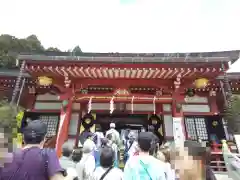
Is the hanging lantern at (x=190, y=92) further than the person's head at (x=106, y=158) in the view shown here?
Yes

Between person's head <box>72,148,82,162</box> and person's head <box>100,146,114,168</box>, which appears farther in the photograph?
person's head <box>72,148,82,162</box>

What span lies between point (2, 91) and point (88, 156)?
7514 millimetres

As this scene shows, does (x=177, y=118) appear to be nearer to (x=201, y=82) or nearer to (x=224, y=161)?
(x=201, y=82)

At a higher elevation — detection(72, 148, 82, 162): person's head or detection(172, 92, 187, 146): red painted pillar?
detection(172, 92, 187, 146): red painted pillar

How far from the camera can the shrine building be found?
7664 millimetres

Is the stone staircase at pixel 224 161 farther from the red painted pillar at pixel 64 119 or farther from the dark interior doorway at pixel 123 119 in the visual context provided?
the red painted pillar at pixel 64 119

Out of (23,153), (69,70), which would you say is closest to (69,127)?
(69,70)

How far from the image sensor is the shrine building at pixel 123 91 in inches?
302

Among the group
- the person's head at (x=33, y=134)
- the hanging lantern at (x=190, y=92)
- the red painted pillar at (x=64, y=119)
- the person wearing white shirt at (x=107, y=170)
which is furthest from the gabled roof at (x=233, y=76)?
the person's head at (x=33, y=134)

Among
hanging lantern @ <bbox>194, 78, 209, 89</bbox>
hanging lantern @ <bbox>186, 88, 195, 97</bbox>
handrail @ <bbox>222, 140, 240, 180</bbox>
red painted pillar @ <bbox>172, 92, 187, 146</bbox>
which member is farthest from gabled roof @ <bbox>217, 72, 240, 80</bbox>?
handrail @ <bbox>222, 140, 240, 180</bbox>

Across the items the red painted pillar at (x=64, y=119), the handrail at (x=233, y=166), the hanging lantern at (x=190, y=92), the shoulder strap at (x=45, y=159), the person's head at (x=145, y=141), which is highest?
the hanging lantern at (x=190, y=92)

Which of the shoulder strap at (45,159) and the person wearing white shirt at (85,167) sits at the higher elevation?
the shoulder strap at (45,159)

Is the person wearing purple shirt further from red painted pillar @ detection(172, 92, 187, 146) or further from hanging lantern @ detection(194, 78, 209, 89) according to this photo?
hanging lantern @ detection(194, 78, 209, 89)

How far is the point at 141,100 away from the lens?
28.2ft
